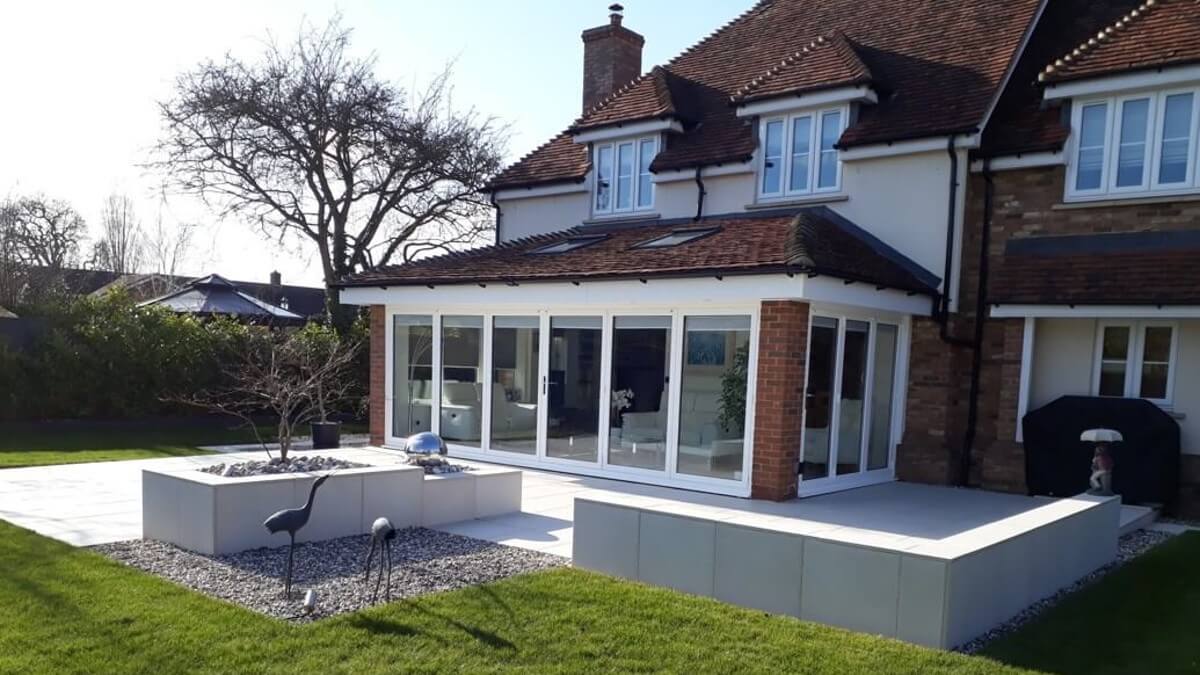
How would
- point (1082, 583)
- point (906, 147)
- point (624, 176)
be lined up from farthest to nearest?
1. point (624, 176)
2. point (906, 147)
3. point (1082, 583)

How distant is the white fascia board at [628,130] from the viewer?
47.1 feet

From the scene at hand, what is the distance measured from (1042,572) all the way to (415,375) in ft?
31.5

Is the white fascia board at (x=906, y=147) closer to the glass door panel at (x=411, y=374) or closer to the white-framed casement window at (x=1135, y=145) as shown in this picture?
the white-framed casement window at (x=1135, y=145)

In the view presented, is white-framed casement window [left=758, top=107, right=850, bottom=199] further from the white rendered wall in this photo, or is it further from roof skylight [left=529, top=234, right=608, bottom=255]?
the white rendered wall

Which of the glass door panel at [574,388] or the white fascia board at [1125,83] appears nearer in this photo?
the white fascia board at [1125,83]

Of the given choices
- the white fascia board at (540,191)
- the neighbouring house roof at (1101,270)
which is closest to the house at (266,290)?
the white fascia board at (540,191)

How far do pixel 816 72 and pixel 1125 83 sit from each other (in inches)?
166

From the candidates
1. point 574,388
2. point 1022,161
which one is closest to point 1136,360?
point 1022,161

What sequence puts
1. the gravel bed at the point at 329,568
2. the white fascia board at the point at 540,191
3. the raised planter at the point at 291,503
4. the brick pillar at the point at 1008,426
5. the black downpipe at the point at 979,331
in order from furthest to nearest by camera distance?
the white fascia board at the point at 540,191 < the black downpipe at the point at 979,331 < the brick pillar at the point at 1008,426 < the raised planter at the point at 291,503 < the gravel bed at the point at 329,568

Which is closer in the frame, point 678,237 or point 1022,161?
point 1022,161

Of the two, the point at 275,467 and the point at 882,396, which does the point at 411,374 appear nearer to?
the point at 275,467

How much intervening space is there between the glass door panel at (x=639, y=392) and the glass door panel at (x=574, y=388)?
0.31 metres

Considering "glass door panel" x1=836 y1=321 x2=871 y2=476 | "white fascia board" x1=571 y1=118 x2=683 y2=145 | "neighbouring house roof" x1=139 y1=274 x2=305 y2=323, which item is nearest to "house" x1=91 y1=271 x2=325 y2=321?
"neighbouring house roof" x1=139 y1=274 x2=305 y2=323

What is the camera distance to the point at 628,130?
48.5ft
